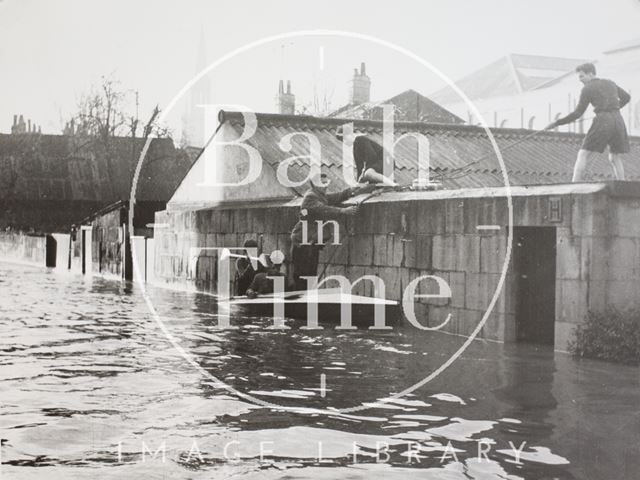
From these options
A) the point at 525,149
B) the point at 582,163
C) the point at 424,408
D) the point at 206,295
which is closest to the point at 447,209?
the point at 582,163

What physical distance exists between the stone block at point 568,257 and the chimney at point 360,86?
26.7 metres

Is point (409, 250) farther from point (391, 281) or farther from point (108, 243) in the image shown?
point (108, 243)

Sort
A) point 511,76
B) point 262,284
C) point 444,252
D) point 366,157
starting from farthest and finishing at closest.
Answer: point 511,76
point 262,284
point 366,157
point 444,252

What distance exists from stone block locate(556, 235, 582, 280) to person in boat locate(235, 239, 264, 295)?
24.3 feet

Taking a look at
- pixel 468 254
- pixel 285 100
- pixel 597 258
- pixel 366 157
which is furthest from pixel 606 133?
pixel 285 100

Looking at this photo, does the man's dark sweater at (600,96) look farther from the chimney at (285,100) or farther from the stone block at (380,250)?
the chimney at (285,100)

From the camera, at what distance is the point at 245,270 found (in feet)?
55.8

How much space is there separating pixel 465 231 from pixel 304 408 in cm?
525

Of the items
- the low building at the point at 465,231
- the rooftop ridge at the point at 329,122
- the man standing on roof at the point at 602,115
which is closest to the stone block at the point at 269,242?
the low building at the point at 465,231

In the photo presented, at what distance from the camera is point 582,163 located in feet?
38.3

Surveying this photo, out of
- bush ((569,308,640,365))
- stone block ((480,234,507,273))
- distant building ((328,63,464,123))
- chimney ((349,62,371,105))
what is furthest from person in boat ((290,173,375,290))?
chimney ((349,62,371,105))

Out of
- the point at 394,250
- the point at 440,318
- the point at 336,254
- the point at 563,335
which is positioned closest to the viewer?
the point at 563,335

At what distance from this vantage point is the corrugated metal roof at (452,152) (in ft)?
63.8

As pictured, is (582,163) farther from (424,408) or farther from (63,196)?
(63,196)
